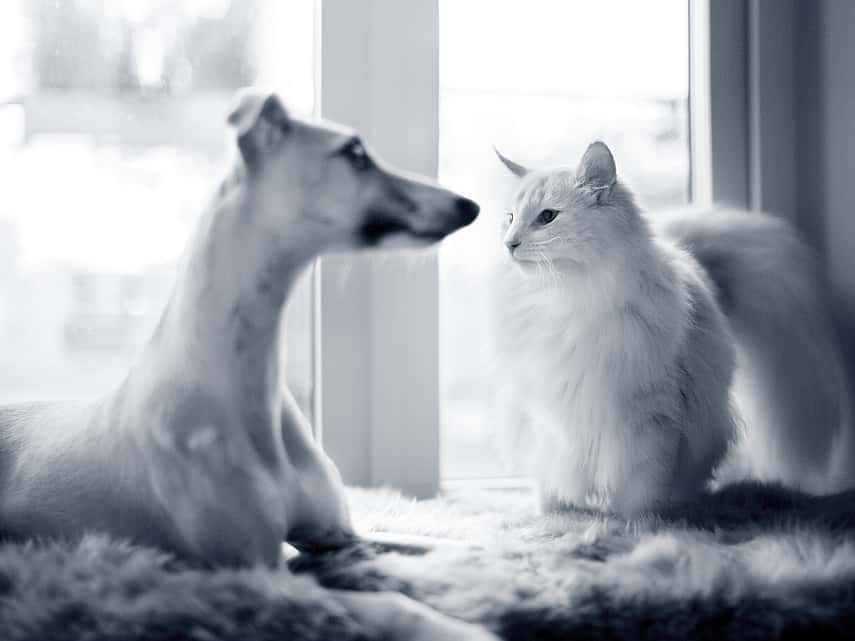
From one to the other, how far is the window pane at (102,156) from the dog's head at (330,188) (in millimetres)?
570

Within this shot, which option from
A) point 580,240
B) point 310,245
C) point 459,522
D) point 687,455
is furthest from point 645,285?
point 310,245

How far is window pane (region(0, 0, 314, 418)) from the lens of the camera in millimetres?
1419

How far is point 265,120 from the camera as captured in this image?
35.4 inches

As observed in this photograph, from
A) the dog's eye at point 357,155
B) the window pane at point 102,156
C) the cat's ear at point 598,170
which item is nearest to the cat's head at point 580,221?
the cat's ear at point 598,170

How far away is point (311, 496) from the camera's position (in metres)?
0.95

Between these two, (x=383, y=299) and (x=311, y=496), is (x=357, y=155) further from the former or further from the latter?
(x=383, y=299)

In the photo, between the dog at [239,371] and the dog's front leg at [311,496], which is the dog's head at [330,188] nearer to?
the dog at [239,371]

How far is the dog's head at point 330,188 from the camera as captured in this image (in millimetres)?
898

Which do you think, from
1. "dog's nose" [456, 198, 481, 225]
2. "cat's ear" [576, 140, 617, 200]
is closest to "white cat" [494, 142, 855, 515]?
"cat's ear" [576, 140, 617, 200]

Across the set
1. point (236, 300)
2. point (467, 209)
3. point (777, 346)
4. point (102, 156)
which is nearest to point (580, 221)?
point (467, 209)

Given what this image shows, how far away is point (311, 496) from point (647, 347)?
0.54 m

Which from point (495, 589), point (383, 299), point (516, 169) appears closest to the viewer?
point (495, 589)

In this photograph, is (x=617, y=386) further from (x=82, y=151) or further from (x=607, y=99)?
(x=82, y=151)

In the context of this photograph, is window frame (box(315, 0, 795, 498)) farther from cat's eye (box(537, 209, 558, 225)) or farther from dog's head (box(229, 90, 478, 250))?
dog's head (box(229, 90, 478, 250))
